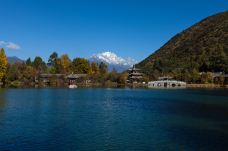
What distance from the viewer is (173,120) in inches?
1292

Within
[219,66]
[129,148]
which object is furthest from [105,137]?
[219,66]

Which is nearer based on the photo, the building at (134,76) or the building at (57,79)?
the building at (57,79)

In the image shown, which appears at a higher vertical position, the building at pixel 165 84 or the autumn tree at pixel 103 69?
the autumn tree at pixel 103 69

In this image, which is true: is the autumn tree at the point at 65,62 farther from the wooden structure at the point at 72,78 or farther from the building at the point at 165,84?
the building at the point at 165,84

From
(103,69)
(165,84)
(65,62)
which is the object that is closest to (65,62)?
(65,62)

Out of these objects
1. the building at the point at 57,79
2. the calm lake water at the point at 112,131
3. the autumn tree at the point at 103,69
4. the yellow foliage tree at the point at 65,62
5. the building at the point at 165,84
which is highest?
the yellow foliage tree at the point at 65,62

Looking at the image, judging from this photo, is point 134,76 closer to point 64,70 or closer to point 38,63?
point 64,70

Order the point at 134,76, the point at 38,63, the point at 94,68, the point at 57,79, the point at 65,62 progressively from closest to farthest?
the point at 57,79
the point at 65,62
the point at 94,68
the point at 134,76
the point at 38,63

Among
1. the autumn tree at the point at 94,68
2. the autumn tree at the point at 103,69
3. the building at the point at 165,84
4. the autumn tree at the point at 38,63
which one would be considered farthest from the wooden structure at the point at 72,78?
the building at the point at 165,84

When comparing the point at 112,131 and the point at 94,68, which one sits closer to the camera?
the point at 112,131

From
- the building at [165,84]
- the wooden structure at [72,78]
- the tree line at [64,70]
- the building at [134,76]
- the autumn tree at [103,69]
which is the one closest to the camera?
the tree line at [64,70]

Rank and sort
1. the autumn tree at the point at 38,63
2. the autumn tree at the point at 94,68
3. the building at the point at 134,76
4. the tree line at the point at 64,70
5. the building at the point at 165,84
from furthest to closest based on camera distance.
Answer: the autumn tree at the point at 38,63
the building at the point at 134,76
the autumn tree at the point at 94,68
the building at the point at 165,84
the tree line at the point at 64,70

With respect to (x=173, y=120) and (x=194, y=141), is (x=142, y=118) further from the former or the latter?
(x=194, y=141)

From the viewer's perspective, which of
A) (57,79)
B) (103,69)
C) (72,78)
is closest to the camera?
(57,79)
